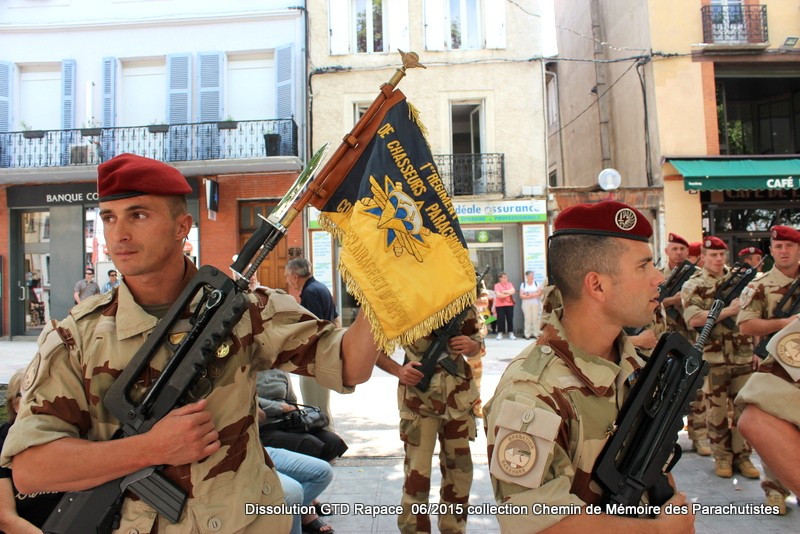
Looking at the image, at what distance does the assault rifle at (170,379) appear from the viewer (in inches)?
64.0

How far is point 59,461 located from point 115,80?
53.2ft

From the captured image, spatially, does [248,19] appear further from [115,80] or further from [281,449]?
[281,449]

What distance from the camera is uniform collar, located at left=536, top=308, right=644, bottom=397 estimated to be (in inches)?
→ 68.4

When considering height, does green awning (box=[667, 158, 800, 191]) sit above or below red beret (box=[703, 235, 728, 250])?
above

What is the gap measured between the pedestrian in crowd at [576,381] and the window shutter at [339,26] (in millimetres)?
14794

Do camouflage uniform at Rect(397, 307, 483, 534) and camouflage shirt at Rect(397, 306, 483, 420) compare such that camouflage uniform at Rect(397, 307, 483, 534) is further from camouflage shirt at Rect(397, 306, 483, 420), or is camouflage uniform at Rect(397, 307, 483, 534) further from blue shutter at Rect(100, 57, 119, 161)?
blue shutter at Rect(100, 57, 119, 161)

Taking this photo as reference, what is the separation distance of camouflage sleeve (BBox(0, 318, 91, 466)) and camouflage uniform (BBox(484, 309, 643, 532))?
125 centimetres

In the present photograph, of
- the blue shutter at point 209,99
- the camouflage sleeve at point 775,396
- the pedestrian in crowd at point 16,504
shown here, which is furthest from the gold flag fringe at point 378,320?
the blue shutter at point 209,99

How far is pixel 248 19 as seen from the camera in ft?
49.8

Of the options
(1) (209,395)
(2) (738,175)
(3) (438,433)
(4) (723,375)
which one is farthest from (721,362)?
(2) (738,175)

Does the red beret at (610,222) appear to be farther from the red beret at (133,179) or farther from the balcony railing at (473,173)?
the balcony railing at (473,173)

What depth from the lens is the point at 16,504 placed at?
7.98 feet

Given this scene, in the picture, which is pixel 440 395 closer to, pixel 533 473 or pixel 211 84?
pixel 533 473

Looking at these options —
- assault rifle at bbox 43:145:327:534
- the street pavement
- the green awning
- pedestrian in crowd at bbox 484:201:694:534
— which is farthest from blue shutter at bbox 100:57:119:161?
pedestrian in crowd at bbox 484:201:694:534
